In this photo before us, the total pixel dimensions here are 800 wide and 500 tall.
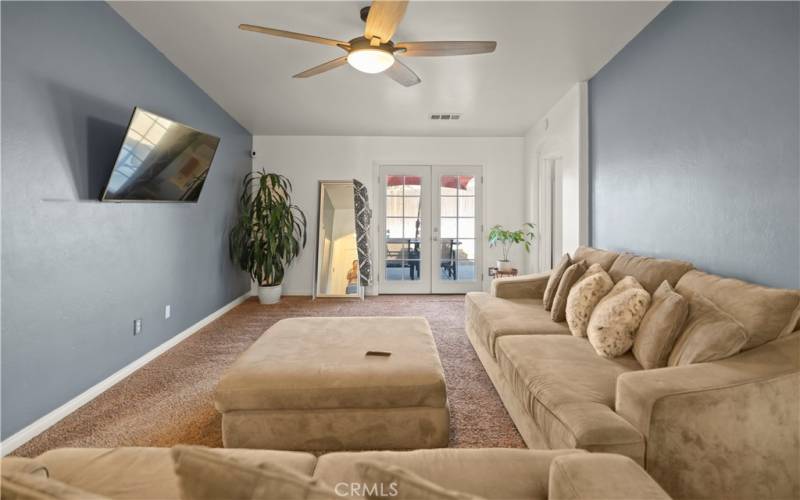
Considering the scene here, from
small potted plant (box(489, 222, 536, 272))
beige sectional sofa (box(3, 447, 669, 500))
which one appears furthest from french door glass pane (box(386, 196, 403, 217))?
beige sectional sofa (box(3, 447, 669, 500))

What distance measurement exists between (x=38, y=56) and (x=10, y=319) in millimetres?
1398

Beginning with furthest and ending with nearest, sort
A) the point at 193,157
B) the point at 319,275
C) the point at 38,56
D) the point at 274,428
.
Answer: the point at 319,275
the point at 193,157
the point at 38,56
the point at 274,428

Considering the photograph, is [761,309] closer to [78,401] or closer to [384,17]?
[384,17]

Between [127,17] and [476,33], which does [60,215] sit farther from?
[476,33]

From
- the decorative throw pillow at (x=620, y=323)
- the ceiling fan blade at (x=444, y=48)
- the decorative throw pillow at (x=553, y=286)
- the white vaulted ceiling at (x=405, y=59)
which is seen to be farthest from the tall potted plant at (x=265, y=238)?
the decorative throw pillow at (x=620, y=323)

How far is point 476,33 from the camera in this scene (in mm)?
3109

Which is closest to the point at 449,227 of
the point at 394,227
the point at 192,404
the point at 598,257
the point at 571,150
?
the point at 394,227

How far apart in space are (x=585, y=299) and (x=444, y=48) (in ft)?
5.85

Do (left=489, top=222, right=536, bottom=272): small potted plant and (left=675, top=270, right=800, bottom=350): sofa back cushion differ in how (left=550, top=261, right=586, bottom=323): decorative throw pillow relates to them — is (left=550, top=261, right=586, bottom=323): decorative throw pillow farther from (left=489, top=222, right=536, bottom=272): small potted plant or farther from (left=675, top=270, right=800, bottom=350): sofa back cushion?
(left=489, top=222, right=536, bottom=272): small potted plant

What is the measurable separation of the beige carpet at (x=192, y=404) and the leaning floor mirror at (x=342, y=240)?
6.66 feet

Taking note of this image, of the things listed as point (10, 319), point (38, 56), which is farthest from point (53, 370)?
point (38, 56)

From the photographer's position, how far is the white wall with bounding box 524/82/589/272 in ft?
13.5

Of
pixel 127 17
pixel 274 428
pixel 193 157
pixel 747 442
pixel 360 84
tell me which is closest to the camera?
pixel 747 442

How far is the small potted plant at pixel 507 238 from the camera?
222 inches
